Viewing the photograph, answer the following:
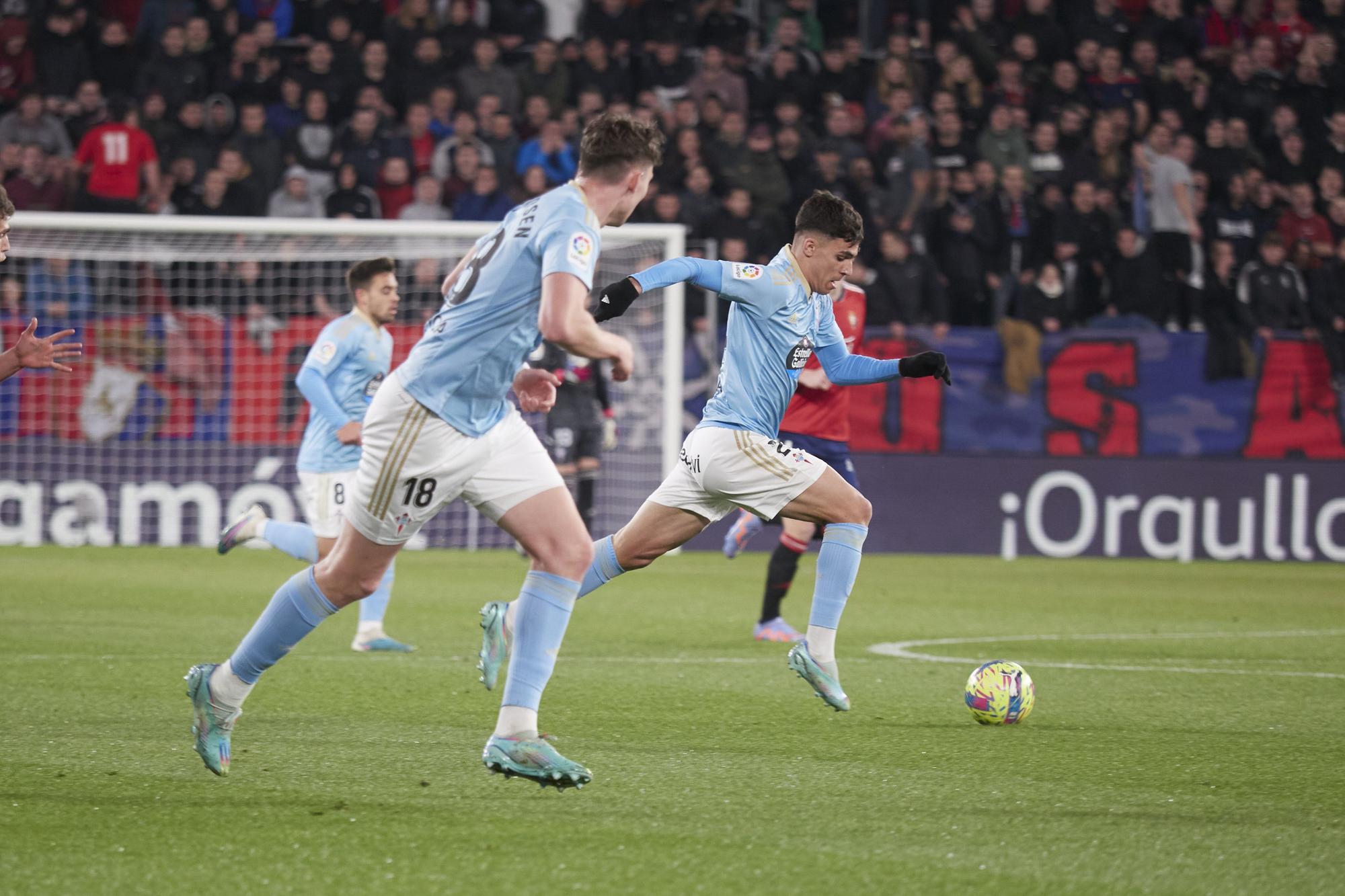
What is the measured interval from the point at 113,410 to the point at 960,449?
7637 millimetres

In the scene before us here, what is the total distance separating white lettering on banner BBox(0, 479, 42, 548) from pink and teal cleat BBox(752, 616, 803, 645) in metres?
7.91

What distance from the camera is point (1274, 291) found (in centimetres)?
1689

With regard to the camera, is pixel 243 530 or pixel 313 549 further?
pixel 243 530

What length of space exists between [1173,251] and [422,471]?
1367cm

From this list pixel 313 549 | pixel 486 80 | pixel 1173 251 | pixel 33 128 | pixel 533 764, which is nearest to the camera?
pixel 533 764

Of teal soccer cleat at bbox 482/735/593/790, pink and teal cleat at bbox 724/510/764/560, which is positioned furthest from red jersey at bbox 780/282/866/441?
teal soccer cleat at bbox 482/735/593/790

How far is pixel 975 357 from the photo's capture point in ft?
52.7

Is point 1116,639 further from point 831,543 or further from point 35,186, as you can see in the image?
point 35,186

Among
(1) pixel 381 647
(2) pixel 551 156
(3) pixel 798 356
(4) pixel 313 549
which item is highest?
(2) pixel 551 156

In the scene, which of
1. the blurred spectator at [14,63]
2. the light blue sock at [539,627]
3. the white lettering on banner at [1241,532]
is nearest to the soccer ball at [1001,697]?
the light blue sock at [539,627]

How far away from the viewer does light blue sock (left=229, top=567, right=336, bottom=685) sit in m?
5.13

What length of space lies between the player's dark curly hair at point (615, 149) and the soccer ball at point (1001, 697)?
8.59 ft

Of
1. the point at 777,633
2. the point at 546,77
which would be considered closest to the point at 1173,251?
the point at 546,77

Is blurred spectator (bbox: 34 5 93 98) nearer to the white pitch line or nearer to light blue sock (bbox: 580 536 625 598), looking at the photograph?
the white pitch line
